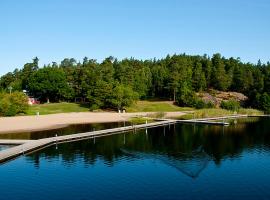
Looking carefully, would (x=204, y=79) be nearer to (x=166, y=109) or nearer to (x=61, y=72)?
(x=166, y=109)

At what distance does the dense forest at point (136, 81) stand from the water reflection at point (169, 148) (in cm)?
4192

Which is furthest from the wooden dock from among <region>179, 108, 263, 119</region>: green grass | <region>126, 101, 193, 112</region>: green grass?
<region>126, 101, 193, 112</region>: green grass

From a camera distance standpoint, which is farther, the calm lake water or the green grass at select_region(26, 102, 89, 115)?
the green grass at select_region(26, 102, 89, 115)

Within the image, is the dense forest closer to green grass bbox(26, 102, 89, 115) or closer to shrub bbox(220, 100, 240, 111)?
green grass bbox(26, 102, 89, 115)

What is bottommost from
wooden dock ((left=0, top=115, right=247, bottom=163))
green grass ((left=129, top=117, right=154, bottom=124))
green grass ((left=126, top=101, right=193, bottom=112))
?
wooden dock ((left=0, top=115, right=247, bottom=163))

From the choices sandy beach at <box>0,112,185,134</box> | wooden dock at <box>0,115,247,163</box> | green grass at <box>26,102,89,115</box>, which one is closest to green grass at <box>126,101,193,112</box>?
sandy beach at <box>0,112,185,134</box>

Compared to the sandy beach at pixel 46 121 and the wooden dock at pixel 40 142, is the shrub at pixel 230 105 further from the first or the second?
the wooden dock at pixel 40 142

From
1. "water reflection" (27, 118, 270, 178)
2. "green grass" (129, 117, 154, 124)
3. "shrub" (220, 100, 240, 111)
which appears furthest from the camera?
"shrub" (220, 100, 240, 111)

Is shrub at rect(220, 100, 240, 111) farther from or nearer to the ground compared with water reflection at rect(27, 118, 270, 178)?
farther from the ground

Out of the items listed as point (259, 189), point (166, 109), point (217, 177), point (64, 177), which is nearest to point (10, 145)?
point (64, 177)

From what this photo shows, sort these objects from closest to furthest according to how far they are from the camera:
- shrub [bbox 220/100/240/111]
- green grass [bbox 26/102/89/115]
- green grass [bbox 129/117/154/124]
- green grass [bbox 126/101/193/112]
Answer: green grass [bbox 129/117/154/124] → green grass [bbox 26/102/89/115] → green grass [bbox 126/101/193/112] → shrub [bbox 220/100/240/111]

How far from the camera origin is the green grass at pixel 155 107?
110500 mm

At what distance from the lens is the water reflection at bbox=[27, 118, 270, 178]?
4308 centimetres

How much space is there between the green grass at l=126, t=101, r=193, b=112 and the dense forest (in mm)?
2924
